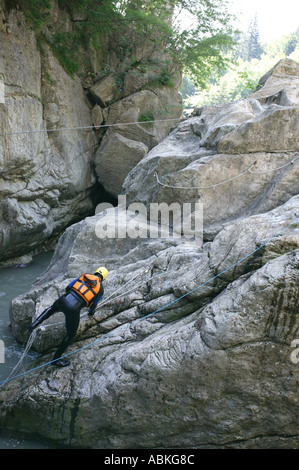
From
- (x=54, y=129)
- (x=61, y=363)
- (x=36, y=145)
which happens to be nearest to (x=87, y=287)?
(x=61, y=363)

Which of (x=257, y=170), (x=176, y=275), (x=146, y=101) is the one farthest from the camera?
(x=146, y=101)

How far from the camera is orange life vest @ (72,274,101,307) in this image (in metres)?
6.27

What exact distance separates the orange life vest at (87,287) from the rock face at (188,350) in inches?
25.5

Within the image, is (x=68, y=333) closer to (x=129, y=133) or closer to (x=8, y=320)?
(x=8, y=320)

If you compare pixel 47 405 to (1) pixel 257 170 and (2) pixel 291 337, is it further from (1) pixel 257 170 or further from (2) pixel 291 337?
(1) pixel 257 170

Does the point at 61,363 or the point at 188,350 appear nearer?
the point at 188,350

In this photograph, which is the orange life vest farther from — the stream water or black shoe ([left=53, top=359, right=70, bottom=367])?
the stream water

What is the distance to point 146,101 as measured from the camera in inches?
736

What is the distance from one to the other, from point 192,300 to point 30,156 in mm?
9935

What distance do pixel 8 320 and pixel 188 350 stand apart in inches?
267

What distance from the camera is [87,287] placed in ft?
20.7

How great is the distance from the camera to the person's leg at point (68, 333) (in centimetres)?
621

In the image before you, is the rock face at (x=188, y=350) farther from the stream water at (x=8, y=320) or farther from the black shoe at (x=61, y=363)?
the stream water at (x=8, y=320)

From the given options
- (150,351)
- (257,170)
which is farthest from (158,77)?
(150,351)
